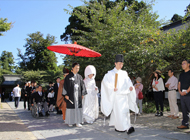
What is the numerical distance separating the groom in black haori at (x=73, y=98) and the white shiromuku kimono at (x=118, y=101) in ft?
4.47

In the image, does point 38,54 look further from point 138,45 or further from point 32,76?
point 138,45

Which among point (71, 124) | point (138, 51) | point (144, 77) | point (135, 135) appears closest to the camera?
point (135, 135)

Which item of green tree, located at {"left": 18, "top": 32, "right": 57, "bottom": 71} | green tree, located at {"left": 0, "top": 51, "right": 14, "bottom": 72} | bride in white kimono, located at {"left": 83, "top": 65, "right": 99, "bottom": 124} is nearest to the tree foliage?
bride in white kimono, located at {"left": 83, "top": 65, "right": 99, "bottom": 124}

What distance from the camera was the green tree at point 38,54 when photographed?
1216 inches

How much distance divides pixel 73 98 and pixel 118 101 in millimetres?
1830

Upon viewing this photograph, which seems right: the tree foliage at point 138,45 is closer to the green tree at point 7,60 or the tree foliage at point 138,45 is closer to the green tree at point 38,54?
the green tree at point 38,54

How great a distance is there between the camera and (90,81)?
23.7 ft

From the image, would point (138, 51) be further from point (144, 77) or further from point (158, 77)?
point (144, 77)

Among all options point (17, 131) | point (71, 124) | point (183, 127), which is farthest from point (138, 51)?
point (17, 131)

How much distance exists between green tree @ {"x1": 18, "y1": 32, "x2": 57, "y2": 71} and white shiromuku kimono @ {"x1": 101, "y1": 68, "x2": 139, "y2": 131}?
26.8 m

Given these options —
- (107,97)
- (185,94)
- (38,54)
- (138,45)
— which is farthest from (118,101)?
(38,54)

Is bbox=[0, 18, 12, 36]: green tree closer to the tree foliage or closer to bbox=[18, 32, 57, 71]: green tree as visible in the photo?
the tree foliage

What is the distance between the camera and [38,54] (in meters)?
30.8

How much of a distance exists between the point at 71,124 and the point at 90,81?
1867 mm
